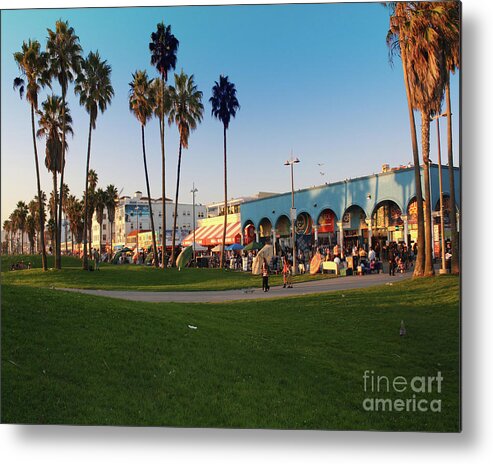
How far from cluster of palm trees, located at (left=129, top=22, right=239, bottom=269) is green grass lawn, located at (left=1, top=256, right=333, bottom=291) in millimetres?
755

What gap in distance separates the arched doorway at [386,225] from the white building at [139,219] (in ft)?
7.70

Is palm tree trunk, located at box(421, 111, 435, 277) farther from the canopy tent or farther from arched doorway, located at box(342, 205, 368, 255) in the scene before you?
the canopy tent

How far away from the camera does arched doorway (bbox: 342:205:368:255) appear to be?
6301mm

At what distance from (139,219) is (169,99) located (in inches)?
69.3

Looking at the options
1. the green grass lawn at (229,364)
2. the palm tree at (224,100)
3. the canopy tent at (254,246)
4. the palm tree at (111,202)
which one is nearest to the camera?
the green grass lawn at (229,364)

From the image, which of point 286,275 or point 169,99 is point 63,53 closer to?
point 169,99

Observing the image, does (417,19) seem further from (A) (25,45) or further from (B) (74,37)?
(A) (25,45)

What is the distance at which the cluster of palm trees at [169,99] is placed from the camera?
5535 millimetres

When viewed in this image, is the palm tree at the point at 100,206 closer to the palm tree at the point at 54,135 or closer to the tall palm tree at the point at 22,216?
the palm tree at the point at 54,135

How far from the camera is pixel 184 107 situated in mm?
5695

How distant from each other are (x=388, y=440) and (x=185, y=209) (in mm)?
3760

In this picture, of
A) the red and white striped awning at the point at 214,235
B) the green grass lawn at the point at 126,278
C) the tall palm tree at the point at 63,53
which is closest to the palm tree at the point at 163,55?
the tall palm tree at the point at 63,53

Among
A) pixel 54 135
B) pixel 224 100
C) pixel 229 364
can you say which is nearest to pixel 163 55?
pixel 224 100

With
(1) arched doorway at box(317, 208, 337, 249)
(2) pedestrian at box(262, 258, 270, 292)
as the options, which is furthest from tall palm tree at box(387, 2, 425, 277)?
(2) pedestrian at box(262, 258, 270, 292)
